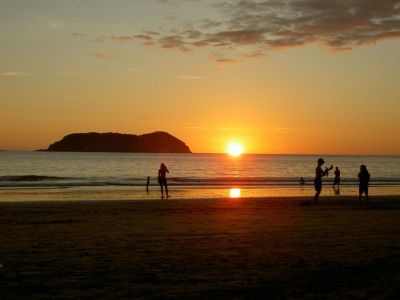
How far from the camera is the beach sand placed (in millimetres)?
6969

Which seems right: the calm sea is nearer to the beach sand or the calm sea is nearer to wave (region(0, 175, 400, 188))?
wave (region(0, 175, 400, 188))

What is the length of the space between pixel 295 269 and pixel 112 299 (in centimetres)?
311

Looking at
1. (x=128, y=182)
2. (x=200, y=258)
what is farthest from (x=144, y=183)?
(x=200, y=258)

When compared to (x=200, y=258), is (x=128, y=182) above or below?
below

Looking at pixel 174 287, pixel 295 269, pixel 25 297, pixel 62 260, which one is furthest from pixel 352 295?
pixel 62 260

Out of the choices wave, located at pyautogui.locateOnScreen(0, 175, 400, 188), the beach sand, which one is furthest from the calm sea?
the beach sand

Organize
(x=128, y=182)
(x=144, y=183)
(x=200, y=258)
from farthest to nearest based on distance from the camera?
(x=128, y=182) → (x=144, y=183) → (x=200, y=258)

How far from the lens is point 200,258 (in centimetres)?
914

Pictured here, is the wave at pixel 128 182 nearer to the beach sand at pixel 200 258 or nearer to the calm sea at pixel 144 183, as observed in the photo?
the calm sea at pixel 144 183

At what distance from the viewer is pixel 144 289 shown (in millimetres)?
7012

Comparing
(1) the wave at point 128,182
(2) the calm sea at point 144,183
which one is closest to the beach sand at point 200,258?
(2) the calm sea at point 144,183

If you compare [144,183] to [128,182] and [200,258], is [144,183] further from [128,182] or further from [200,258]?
[200,258]

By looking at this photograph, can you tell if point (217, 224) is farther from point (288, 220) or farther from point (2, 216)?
point (2, 216)

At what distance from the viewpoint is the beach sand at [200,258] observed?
6969mm
